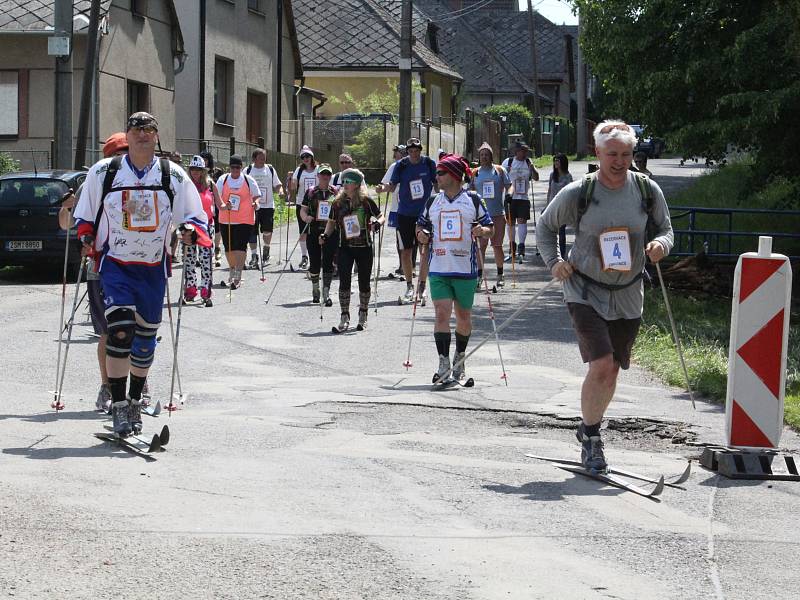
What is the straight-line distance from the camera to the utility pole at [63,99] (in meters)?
22.7

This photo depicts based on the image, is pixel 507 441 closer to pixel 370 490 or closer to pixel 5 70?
pixel 370 490

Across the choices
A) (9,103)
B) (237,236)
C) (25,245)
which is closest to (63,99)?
(25,245)

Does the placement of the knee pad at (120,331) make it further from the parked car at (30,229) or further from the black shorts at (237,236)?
the parked car at (30,229)

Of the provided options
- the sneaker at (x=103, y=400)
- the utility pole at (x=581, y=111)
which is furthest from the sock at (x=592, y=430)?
the utility pole at (x=581, y=111)

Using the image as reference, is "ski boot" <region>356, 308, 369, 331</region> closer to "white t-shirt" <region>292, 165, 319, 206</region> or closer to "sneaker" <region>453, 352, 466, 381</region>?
"sneaker" <region>453, 352, 466, 381</region>

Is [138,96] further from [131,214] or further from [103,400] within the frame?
[131,214]

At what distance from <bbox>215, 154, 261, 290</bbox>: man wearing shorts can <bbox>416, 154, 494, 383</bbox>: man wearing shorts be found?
833 centimetres

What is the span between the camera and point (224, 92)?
40.8 m

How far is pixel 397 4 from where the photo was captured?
200ft

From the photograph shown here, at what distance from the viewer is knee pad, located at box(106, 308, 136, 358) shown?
8.39 m

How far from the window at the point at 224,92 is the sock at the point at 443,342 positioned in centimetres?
2945

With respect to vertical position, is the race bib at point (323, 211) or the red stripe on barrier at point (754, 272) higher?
the race bib at point (323, 211)

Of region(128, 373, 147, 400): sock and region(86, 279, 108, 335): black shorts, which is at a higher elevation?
region(86, 279, 108, 335): black shorts

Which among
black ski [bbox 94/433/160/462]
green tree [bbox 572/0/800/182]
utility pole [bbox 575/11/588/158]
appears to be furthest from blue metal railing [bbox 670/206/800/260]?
utility pole [bbox 575/11/588/158]
